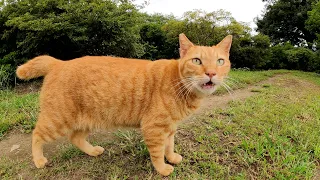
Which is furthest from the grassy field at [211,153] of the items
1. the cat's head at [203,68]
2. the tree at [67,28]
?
the tree at [67,28]

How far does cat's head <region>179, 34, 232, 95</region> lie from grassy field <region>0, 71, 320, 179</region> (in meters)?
0.90

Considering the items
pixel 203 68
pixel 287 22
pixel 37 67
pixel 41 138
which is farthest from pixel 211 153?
pixel 287 22

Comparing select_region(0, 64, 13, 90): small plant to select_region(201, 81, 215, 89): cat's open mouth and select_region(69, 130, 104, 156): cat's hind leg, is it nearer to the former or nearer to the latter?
select_region(69, 130, 104, 156): cat's hind leg

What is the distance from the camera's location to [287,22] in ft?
70.2

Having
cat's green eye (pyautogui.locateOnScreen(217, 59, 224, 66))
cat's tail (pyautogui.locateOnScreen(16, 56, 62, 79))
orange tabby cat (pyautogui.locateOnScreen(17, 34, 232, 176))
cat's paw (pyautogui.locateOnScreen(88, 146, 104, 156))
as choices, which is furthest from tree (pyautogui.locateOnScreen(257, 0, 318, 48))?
cat's tail (pyautogui.locateOnScreen(16, 56, 62, 79))

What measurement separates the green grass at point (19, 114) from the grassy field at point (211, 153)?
14mm

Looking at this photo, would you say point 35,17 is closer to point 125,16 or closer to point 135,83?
point 125,16

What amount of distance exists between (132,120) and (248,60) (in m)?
13.6

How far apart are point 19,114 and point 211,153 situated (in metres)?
3.03

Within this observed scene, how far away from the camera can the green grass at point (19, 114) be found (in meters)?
3.94

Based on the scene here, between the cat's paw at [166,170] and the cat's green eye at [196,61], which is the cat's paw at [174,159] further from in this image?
the cat's green eye at [196,61]

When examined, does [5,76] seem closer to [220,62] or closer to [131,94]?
[131,94]

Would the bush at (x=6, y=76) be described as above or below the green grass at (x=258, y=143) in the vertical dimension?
above

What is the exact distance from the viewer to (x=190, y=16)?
591 inches
